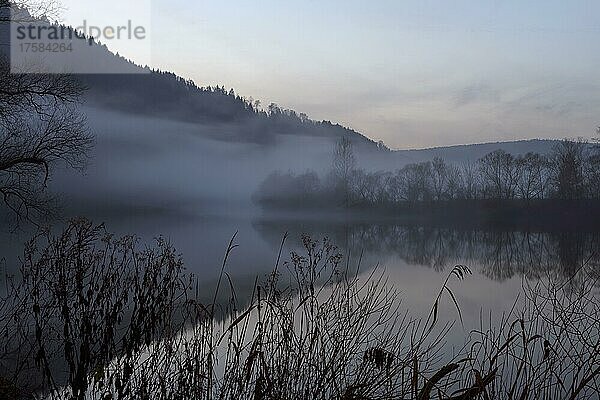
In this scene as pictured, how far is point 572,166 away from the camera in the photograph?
49000 mm

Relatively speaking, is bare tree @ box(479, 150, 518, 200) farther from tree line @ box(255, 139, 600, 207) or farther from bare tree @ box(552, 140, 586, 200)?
bare tree @ box(552, 140, 586, 200)

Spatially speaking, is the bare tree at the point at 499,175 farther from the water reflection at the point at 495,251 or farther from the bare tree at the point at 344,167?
the water reflection at the point at 495,251

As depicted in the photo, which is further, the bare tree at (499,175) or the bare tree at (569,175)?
the bare tree at (499,175)

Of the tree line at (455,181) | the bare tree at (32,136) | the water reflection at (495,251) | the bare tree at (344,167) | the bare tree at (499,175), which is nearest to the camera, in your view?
the bare tree at (32,136)

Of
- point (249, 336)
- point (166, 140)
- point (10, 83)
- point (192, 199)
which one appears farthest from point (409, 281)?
point (166, 140)

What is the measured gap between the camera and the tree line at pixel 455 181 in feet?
163

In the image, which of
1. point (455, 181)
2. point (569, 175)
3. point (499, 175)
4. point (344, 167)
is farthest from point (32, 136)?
point (455, 181)

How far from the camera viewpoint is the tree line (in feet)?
163

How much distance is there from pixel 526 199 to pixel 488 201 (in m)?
3.99

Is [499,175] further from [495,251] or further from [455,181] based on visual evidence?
[495,251]

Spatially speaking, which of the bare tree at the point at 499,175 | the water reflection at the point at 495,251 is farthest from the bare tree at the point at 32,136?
the bare tree at the point at 499,175

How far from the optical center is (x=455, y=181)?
65625mm

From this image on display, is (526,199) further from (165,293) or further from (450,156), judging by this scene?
(450,156)

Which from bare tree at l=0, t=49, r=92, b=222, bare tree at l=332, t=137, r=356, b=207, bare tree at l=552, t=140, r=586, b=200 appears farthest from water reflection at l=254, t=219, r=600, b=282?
bare tree at l=332, t=137, r=356, b=207
